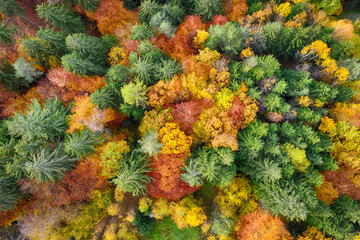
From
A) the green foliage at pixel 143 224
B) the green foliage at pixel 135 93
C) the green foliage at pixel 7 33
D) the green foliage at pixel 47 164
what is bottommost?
the green foliage at pixel 143 224

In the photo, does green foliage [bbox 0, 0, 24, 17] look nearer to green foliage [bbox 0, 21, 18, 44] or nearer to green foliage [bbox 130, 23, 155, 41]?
green foliage [bbox 0, 21, 18, 44]

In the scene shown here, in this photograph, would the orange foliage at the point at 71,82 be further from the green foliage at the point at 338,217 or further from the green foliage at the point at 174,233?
the green foliage at the point at 338,217

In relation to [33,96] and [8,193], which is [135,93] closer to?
[33,96]

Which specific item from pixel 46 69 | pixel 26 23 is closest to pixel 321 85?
pixel 46 69

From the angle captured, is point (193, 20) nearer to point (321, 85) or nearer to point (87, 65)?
point (87, 65)

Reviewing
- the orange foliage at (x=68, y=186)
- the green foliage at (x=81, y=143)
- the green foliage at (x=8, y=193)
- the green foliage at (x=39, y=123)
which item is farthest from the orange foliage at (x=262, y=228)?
the green foliage at (x=8, y=193)

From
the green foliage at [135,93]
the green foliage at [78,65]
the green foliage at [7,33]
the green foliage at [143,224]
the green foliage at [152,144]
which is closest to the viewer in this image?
the green foliage at [152,144]

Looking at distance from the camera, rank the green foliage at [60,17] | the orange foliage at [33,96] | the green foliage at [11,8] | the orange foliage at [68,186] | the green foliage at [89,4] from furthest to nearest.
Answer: the green foliage at [89,4] < the green foliage at [11,8] < the orange foliage at [33,96] < the green foliage at [60,17] < the orange foliage at [68,186]
